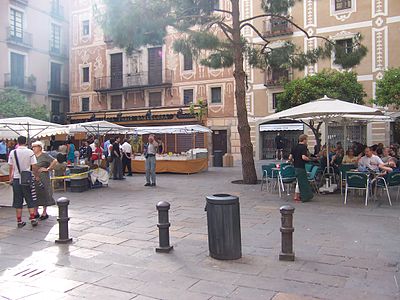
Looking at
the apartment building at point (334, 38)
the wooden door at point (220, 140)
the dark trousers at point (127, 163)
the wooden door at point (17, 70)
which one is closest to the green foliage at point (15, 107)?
A: the wooden door at point (17, 70)

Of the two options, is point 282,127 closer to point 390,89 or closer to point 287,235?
Answer: point 390,89

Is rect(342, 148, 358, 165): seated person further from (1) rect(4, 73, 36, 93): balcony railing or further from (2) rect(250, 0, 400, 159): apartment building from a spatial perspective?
(1) rect(4, 73, 36, 93): balcony railing

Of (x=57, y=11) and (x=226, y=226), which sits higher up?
(x=57, y=11)

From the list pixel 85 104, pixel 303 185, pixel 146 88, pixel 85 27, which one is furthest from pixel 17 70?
pixel 303 185

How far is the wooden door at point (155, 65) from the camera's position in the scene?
29.2m

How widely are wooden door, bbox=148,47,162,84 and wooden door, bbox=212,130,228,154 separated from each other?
592 centimetres

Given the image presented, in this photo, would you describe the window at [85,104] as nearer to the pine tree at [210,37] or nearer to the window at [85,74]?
the window at [85,74]

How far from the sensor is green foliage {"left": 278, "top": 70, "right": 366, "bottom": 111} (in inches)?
736

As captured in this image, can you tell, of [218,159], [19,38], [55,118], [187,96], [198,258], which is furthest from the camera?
[55,118]

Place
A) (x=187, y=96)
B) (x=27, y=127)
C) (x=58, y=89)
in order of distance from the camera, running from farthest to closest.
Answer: (x=58, y=89) → (x=187, y=96) → (x=27, y=127)

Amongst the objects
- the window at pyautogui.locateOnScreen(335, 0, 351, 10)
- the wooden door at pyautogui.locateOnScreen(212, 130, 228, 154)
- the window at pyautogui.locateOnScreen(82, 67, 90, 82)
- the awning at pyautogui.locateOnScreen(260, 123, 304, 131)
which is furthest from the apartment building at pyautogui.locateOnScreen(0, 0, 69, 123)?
the window at pyautogui.locateOnScreen(335, 0, 351, 10)

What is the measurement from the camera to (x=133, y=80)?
30.1 metres

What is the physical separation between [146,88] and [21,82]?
1036 cm

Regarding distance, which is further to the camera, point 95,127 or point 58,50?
point 58,50
